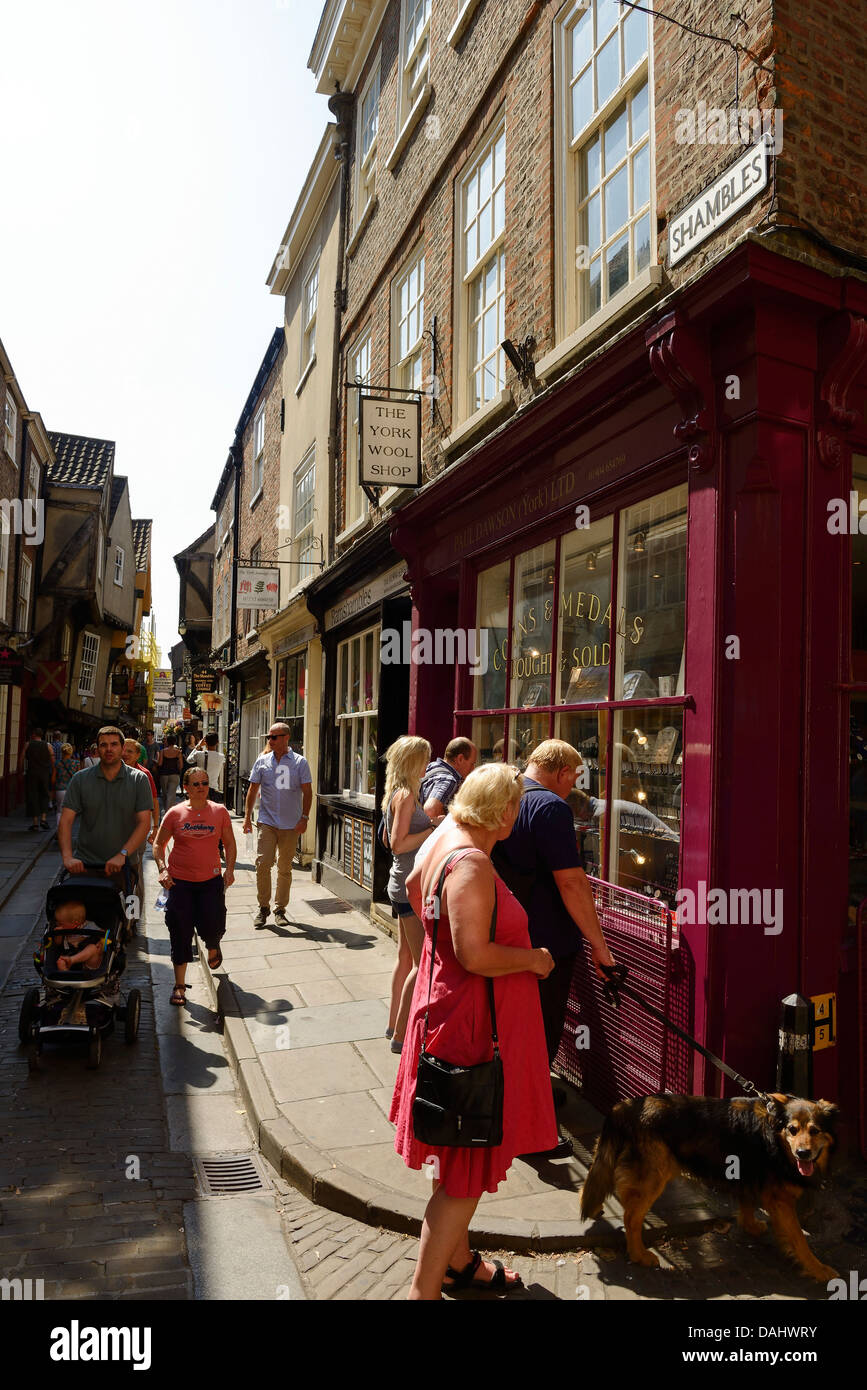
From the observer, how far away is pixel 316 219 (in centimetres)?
1444

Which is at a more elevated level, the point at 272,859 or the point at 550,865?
the point at 550,865

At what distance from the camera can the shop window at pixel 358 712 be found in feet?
34.5

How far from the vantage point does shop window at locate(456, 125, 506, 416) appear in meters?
7.45

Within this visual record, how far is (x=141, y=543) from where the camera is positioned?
46.9 meters

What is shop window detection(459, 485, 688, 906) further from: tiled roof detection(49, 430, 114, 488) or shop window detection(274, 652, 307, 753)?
tiled roof detection(49, 430, 114, 488)

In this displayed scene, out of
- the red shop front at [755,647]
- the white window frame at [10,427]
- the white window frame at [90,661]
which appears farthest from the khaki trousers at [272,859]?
the white window frame at [90,661]

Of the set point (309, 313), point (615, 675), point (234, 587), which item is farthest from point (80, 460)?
point (615, 675)

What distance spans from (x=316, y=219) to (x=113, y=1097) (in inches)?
543

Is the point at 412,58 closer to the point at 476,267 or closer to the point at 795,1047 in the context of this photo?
the point at 476,267

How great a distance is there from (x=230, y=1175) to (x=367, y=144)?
12210 millimetres

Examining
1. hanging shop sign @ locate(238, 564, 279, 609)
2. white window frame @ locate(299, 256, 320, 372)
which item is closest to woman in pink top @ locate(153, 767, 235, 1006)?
hanging shop sign @ locate(238, 564, 279, 609)

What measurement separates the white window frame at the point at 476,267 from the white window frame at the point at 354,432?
10.1ft
